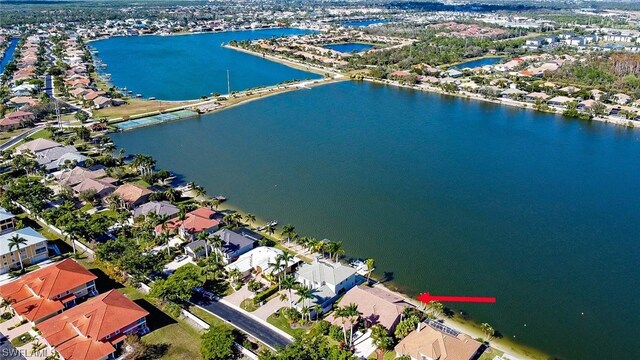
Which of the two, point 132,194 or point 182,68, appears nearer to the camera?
point 132,194

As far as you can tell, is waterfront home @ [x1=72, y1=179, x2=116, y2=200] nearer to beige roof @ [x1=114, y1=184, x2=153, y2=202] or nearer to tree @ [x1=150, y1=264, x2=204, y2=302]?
beige roof @ [x1=114, y1=184, x2=153, y2=202]

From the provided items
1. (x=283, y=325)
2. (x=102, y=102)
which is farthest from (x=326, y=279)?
(x=102, y=102)

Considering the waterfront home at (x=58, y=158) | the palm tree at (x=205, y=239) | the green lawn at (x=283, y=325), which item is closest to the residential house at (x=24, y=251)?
the palm tree at (x=205, y=239)

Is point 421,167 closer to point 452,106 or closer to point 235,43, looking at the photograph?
point 452,106

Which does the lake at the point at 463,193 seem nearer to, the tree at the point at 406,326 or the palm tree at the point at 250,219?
the palm tree at the point at 250,219

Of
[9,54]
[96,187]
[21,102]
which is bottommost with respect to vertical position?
[96,187]

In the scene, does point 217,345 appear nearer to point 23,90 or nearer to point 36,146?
point 36,146

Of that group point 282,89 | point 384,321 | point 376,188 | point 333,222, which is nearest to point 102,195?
point 333,222
